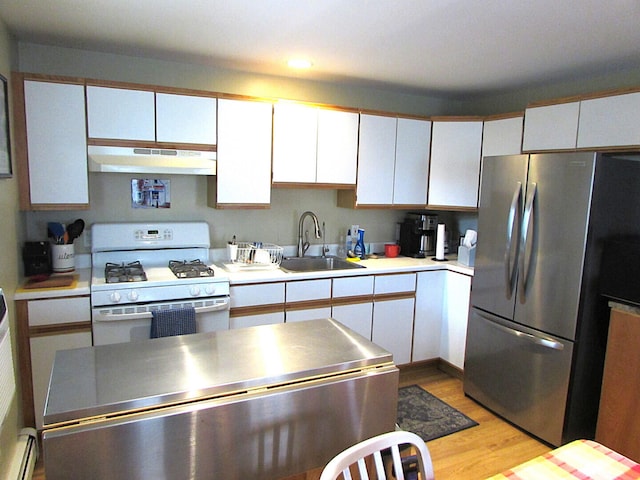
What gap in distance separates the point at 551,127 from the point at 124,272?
121 inches

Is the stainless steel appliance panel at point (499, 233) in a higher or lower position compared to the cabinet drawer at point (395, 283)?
higher

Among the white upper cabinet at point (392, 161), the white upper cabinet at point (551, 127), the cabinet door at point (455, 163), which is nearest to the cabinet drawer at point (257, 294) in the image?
the white upper cabinet at point (392, 161)

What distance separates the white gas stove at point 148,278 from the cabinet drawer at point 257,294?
0.32 ft

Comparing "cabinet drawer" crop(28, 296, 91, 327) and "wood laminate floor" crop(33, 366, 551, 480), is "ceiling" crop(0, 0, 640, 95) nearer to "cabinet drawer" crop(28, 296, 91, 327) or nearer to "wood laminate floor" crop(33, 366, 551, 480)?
"cabinet drawer" crop(28, 296, 91, 327)

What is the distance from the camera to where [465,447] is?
2.62 metres

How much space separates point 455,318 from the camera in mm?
3500

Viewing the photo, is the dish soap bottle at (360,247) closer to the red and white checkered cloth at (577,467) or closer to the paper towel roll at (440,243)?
the paper towel roll at (440,243)

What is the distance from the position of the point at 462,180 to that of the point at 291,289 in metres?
1.76

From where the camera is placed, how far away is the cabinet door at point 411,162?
3674 mm

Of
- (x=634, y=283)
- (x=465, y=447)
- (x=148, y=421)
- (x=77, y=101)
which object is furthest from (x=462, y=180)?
(x=148, y=421)

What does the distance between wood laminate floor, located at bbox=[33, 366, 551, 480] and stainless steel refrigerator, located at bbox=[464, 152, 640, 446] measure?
0.33ft

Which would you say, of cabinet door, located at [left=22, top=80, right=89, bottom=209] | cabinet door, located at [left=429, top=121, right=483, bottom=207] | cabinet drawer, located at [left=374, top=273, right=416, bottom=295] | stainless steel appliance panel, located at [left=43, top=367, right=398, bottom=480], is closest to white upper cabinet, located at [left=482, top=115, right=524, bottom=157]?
cabinet door, located at [left=429, top=121, right=483, bottom=207]

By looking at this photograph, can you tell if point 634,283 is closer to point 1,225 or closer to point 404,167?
point 404,167

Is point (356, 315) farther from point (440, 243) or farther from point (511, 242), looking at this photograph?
point (511, 242)
